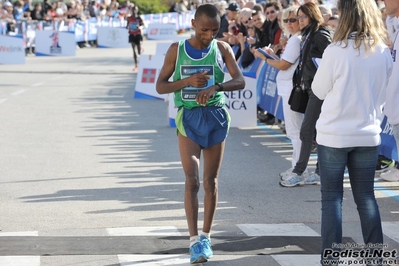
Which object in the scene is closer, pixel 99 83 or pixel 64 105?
pixel 64 105

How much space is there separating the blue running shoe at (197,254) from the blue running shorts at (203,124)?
73 cm

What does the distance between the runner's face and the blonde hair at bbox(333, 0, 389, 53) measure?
1.08 m

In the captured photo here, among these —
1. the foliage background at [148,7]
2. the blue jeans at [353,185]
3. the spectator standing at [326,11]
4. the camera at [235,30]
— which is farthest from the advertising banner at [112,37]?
the blue jeans at [353,185]

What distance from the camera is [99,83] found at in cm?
2339

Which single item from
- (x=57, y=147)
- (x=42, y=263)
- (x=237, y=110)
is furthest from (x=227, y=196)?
(x=237, y=110)

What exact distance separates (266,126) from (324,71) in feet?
31.2

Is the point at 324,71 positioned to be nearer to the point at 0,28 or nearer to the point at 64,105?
the point at 64,105

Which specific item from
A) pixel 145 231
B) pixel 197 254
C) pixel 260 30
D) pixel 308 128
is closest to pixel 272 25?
pixel 260 30

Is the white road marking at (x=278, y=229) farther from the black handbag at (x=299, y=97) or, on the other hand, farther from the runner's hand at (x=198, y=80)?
the black handbag at (x=299, y=97)

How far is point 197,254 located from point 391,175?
431 cm

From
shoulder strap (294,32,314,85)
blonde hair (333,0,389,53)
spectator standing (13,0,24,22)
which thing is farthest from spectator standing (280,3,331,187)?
spectator standing (13,0,24,22)

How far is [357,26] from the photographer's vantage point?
575cm

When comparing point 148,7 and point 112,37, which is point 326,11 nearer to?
point 112,37

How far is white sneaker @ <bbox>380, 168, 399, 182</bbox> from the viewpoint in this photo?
10094 mm
